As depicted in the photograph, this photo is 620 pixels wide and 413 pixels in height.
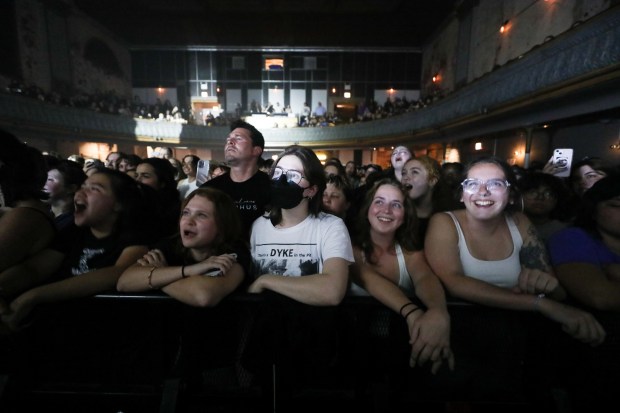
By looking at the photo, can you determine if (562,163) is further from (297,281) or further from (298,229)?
(297,281)

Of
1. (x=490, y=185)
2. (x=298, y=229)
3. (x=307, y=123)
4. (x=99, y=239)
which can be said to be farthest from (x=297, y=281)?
(x=307, y=123)

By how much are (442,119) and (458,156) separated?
72.6 inches

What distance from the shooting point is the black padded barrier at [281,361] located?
1.52m

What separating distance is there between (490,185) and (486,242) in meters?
0.37

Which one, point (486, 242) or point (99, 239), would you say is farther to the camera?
point (99, 239)

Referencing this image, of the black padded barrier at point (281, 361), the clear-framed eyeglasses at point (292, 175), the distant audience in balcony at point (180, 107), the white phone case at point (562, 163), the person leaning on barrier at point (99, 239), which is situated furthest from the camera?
the distant audience in balcony at point (180, 107)

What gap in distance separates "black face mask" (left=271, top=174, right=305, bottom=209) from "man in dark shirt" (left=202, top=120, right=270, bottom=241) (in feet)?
3.25

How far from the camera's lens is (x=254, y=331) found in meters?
1.59

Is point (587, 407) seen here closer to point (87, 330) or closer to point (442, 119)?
A: point (87, 330)

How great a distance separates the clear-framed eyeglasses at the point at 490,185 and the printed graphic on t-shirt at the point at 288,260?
3.55 ft

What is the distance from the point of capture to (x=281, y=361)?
1.55 meters

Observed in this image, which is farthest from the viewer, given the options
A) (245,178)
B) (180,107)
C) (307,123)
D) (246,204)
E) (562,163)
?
(180,107)

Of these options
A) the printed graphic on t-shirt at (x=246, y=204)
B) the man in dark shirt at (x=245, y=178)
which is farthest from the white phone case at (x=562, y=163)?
the printed graphic on t-shirt at (x=246, y=204)

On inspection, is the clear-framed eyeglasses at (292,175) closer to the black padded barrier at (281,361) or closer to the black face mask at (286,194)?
the black face mask at (286,194)
